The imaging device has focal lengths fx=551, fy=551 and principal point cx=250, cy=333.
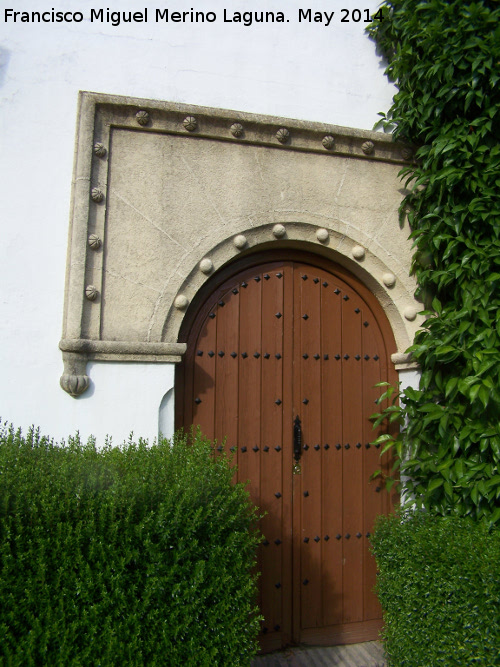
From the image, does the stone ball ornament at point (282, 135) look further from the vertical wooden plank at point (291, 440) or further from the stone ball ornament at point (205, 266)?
the stone ball ornament at point (205, 266)

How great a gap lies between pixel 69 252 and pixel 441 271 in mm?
2100

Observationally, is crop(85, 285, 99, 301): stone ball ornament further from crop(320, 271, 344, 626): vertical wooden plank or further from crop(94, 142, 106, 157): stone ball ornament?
crop(320, 271, 344, 626): vertical wooden plank

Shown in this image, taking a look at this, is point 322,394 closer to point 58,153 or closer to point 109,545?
point 109,545

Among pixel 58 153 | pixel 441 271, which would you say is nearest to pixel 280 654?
pixel 441 271

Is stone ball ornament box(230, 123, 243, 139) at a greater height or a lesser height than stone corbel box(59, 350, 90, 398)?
greater

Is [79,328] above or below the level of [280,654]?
above

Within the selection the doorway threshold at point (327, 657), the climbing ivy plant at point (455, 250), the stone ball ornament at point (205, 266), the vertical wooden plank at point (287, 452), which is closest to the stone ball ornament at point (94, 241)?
the stone ball ornament at point (205, 266)

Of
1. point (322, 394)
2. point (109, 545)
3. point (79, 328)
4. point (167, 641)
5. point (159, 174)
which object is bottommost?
point (167, 641)

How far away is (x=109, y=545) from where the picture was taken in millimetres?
1986

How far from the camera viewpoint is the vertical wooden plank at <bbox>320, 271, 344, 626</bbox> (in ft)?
11.0

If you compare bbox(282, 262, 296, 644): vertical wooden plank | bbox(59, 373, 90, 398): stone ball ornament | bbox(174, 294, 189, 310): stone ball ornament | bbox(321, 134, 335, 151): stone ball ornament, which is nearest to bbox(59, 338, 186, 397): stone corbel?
bbox(59, 373, 90, 398): stone ball ornament

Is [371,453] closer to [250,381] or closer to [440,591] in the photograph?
[250,381]

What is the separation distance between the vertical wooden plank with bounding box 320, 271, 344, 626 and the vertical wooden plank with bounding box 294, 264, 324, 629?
0.03 metres

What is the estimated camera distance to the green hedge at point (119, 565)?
1911 millimetres
